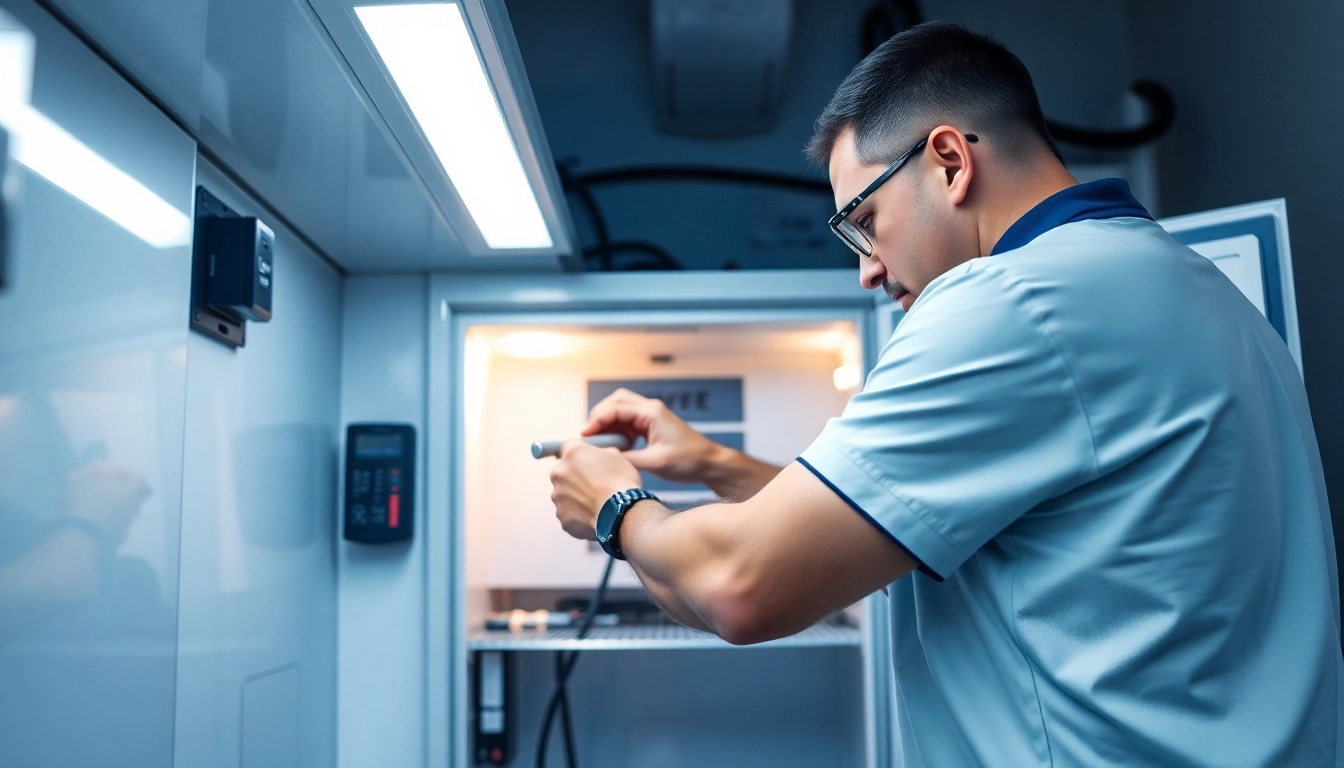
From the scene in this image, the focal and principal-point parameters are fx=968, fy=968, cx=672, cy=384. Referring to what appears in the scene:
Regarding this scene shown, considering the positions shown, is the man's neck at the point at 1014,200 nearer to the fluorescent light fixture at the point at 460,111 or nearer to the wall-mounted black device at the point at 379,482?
the fluorescent light fixture at the point at 460,111

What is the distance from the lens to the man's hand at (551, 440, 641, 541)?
3.52 ft

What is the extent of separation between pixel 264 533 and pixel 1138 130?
1.80 meters

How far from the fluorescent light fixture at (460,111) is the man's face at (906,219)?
389 millimetres

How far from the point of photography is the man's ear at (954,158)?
3.02 feet

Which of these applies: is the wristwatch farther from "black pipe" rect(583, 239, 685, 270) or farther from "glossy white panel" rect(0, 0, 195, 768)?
"black pipe" rect(583, 239, 685, 270)

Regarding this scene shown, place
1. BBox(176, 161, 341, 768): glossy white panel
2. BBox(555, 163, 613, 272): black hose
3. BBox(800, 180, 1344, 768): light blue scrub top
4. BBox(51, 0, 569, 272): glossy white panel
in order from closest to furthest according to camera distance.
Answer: BBox(800, 180, 1344, 768): light blue scrub top
BBox(51, 0, 569, 272): glossy white panel
BBox(176, 161, 341, 768): glossy white panel
BBox(555, 163, 613, 272): black hose

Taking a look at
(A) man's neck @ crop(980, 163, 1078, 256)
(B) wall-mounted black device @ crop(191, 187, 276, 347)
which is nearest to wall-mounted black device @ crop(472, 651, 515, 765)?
(B) wall-mounted black device @ crop(191, 187, 276, 347)

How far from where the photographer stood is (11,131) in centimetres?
78

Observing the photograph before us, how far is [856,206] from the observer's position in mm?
1004

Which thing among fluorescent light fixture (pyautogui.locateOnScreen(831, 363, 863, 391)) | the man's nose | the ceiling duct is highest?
the ceiling duct

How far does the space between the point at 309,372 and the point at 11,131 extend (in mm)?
762

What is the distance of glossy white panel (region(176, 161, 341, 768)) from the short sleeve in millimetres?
805

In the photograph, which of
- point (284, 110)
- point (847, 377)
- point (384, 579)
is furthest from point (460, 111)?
point (847, 377)

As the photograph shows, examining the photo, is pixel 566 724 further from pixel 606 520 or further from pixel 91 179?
pixel 91 179
